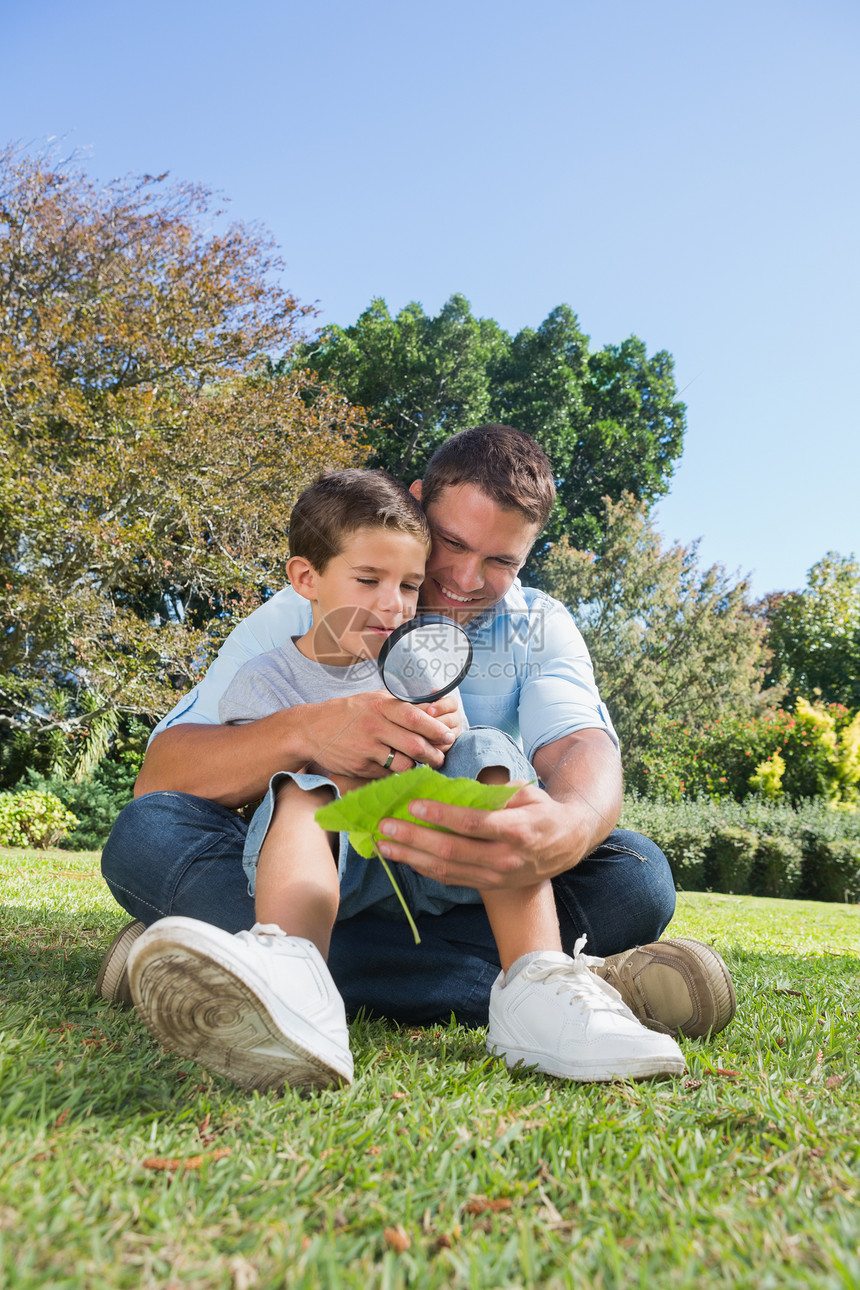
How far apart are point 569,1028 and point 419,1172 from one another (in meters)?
0.56

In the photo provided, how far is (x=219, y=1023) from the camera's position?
1.47 metres

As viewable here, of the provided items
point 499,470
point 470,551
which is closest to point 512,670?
point 470,551

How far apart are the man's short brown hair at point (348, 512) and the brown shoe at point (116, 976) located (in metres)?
1.27

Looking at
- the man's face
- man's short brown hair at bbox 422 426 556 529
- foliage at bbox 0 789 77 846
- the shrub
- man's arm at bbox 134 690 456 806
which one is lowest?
foliage at bbox 0 789 77 846

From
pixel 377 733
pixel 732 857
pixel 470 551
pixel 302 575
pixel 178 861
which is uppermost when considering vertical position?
pixel 470 551

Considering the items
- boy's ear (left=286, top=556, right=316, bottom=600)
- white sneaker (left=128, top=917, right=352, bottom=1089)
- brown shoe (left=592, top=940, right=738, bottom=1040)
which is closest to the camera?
white sneaker (left=128, top=917, right=352, bottom=1089)

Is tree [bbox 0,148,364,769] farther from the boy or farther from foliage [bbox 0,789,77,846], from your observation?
the boy

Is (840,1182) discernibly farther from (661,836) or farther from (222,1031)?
(661,836)

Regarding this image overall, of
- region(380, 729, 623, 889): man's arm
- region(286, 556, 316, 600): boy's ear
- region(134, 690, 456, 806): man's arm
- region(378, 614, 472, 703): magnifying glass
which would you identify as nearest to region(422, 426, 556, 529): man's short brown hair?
region(286, 556, 316, 600): boy's ear

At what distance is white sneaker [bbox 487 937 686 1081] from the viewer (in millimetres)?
1663

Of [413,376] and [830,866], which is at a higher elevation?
[413,376]

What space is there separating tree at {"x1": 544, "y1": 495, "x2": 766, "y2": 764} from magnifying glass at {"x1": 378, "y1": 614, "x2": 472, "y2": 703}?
57.2ft

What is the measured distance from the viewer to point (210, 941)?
4.65 feet

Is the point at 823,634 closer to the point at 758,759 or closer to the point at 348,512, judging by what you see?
the point at 758,759
